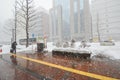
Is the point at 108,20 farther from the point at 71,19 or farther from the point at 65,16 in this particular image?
the point at 65,16

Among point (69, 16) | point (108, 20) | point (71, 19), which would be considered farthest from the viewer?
point (69, 16)

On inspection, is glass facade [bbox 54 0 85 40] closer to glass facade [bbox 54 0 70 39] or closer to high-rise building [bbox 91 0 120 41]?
glass facade [bbox 54 0 70 39]

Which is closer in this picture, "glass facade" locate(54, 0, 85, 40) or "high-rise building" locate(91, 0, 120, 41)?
"high-rise building" locate(91, 0, 120, 41)

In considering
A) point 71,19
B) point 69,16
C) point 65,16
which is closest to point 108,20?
point 71,19

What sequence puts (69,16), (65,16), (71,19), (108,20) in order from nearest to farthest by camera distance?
(108,20) < (71,19) < (69,16) < (65,16)

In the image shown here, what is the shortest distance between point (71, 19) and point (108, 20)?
25609 mm

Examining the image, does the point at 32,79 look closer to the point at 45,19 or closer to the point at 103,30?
the point at 103,30

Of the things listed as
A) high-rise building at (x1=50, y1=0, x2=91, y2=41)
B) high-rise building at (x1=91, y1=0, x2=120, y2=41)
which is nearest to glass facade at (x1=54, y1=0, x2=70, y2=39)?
high-rise building at (x1=50, y1=0, x2=91, y2=41)

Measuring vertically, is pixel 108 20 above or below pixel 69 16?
below

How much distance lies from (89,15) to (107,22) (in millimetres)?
15813

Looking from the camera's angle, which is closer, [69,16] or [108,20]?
[108,20]

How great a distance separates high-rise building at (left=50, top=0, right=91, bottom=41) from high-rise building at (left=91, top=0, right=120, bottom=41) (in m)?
6.54

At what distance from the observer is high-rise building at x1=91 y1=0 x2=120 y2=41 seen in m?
106

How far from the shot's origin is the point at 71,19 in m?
127
